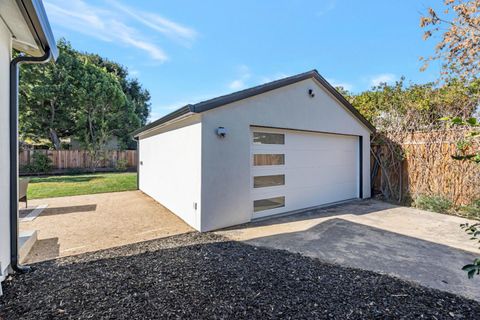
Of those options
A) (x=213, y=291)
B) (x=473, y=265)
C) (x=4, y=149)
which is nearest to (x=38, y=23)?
(x=4, y=149)

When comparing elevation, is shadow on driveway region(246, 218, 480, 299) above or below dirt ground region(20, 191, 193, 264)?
below

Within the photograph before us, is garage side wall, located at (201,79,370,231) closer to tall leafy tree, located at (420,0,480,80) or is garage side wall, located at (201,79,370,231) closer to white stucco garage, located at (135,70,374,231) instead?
white stucco garage, located at (135,70,374,231)

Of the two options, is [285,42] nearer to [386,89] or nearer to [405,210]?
[386,89]

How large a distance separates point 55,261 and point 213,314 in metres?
2.83

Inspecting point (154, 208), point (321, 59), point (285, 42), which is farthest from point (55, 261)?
point (321, 59)

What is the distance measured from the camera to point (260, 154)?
6.00 m

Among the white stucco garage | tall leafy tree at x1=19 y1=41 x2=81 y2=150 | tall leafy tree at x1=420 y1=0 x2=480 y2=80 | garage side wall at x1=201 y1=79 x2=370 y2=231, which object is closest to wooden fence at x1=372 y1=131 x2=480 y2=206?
the white stucco garage

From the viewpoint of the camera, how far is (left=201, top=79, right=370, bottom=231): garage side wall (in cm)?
503

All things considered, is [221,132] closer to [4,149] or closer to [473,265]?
[4,149]

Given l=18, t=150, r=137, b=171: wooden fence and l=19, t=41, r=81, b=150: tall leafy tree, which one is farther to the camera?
l=18, t=150, r=137, b=171: wooden fence

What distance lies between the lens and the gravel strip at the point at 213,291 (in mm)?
2385

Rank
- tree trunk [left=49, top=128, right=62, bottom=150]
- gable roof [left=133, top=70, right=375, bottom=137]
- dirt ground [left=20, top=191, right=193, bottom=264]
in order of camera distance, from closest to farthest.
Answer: dirt ground [left=20, top=191, right=193, bottom=264], gable roof [left=133, top=70, right=375, bottom=137], tree trunk [left=49, top=128, right=62, bottom=150]

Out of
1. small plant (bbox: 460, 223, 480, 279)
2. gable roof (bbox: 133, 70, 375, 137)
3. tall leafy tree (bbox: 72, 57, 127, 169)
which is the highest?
tall leafy tree (bbox: 72, 57, 127, 169)

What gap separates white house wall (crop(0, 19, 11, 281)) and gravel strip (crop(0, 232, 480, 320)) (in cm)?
44
